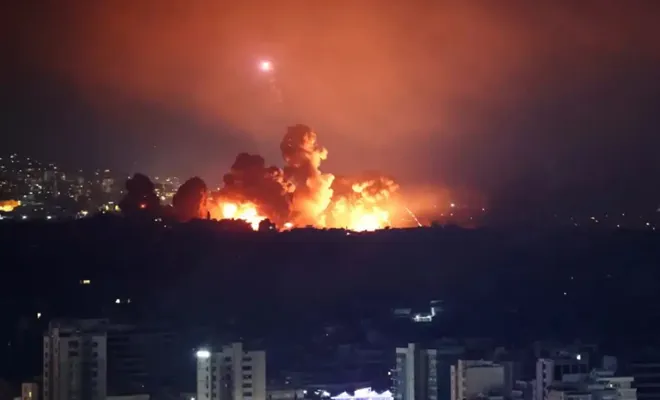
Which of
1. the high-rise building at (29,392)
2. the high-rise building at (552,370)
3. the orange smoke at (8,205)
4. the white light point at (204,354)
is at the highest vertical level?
the orange smoke at (8,205)

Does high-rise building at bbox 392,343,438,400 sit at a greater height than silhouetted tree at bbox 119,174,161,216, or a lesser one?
lesser

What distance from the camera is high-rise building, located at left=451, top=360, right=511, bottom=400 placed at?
1513 centimetres

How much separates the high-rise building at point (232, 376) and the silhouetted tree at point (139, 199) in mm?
7204

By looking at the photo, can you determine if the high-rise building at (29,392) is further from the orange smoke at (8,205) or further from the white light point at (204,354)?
the orange smoke at (8,205)

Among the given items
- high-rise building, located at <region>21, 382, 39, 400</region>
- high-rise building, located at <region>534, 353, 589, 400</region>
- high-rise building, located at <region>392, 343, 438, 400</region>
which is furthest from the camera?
high-rise building, located at <region>392, 343, 438, 400</region>

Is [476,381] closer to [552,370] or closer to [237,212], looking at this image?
[552,370]

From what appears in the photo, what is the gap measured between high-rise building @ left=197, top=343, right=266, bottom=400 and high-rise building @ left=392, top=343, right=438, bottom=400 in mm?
1616

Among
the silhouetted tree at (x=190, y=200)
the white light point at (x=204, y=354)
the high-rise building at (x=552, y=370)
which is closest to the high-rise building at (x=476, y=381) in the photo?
the high-rise building at (x=552, y=370)

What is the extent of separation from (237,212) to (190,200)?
83 centimetres

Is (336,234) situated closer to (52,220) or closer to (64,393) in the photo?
(52,220)

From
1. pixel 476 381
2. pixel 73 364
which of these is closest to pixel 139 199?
pixel 73 364

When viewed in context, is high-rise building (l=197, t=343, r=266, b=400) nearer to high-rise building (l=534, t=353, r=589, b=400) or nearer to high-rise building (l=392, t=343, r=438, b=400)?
high-rise building (l=392, t=343, r=438, b=400)

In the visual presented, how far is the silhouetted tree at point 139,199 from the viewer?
73.5 ft

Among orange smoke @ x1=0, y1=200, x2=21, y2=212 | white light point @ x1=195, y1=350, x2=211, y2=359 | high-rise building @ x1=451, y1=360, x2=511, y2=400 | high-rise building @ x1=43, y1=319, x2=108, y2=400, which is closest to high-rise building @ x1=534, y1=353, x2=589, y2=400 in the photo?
high-rise building @ x1=451, y1=360, x2=511, y2=400
